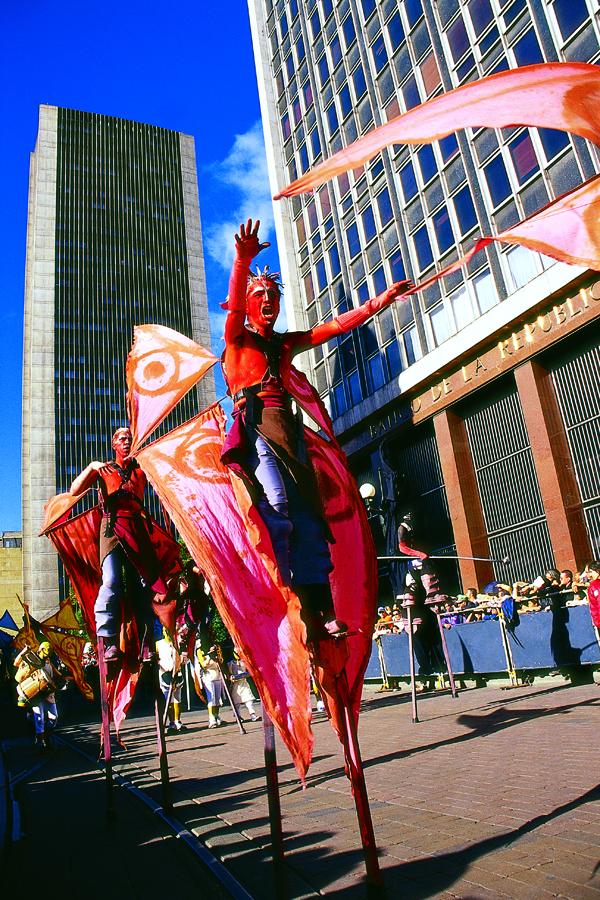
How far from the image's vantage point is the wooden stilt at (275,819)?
2373mm

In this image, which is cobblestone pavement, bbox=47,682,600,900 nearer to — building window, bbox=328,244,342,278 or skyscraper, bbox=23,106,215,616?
building window, bbox=328,244,342,278

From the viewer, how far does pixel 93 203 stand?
91.4 m

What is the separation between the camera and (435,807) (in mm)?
3557

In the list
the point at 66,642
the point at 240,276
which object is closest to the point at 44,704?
the point at 66,642

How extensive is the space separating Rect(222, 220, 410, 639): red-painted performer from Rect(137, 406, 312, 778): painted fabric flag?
0.11 metres

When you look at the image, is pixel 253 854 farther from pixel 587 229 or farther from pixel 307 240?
pixel 307 240

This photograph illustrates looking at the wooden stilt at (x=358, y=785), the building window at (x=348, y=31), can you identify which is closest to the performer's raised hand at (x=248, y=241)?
the wooden stilt at (x=358, y=785)

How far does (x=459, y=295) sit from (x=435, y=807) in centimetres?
1906

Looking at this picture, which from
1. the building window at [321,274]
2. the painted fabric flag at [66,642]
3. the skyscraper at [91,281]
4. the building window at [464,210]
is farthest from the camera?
the skyscraper at [91,281]

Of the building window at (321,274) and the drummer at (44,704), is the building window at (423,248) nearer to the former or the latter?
the building window at (321,274)

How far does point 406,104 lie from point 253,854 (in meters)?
25.6

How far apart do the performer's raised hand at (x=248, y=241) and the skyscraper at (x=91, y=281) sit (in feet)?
249

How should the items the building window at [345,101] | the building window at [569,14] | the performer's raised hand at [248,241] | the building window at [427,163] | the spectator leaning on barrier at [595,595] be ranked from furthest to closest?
the building window at [345,101] → the building window at [427,163] → the building window at [569,14] → the spectator leaning on barrier at [595,595] → the performer's raised hand at [248,241]

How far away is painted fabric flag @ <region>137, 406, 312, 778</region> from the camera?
247 cm
